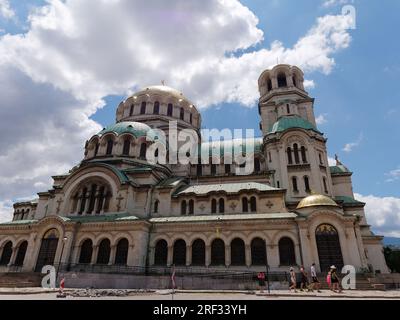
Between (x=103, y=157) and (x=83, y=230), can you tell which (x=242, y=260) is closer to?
(x=83, y=230)

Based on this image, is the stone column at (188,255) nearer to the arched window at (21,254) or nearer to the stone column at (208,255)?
the stone column at (208,255)

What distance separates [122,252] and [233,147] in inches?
820

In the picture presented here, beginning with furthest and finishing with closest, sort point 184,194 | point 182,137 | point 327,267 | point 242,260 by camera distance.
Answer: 1. point 182,137
2. point 184,194
3. point 242,260
4. point 327,267

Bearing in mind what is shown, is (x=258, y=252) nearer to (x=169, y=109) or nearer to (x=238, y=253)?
(x=238, y=253)

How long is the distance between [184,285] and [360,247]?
14.9m

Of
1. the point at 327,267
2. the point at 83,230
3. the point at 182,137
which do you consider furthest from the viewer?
the point at 182,137

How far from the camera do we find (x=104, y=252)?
81.1 feet

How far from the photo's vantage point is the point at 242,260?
22.8m

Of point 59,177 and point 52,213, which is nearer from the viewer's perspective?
point 52,213

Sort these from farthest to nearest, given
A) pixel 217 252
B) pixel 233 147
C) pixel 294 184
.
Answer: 1. pixel 233 147
2. pixel 294 184
3. pixel 217 252

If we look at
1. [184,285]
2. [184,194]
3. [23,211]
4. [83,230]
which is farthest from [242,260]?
[23,211]

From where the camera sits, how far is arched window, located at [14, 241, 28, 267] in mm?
26400

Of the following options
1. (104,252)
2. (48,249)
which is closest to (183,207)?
(104,252)

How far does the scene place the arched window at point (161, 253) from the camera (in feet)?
79.2
